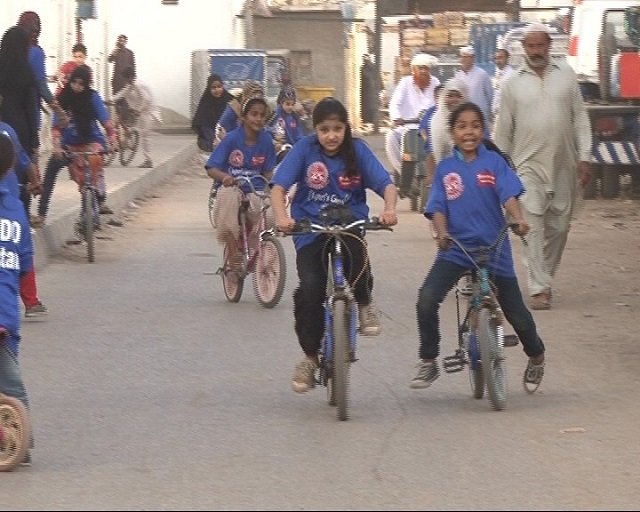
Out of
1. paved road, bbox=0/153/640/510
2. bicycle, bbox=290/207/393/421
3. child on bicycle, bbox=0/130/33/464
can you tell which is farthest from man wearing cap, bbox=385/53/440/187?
child on bicycle, bbox=0/130/33/464

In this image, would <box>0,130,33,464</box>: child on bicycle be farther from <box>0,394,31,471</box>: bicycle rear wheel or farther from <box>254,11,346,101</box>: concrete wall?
<box>254,11,346,101</box>: concrete wall

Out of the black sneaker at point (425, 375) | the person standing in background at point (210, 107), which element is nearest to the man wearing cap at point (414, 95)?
the person standing in background at point (210, 107)

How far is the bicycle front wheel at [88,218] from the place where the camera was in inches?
614

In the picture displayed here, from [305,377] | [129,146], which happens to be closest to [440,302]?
[305,377]

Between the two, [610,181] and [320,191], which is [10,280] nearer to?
[320,191]

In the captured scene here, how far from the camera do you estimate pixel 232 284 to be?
1324cm

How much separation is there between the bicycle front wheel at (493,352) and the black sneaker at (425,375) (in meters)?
0.43

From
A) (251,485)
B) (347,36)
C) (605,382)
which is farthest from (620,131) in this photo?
(347,36)

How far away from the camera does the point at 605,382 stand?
31.5 ft

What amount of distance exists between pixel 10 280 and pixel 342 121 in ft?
6.76

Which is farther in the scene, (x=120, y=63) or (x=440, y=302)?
(x=120, y=63)

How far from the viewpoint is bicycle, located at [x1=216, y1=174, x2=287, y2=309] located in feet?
42.1

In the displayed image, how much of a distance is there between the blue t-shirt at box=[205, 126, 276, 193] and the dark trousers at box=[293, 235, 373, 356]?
4405 millimetres

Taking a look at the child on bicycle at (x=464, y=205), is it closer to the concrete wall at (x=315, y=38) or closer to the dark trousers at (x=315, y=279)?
the dark trousers at (x=315, y=279)
